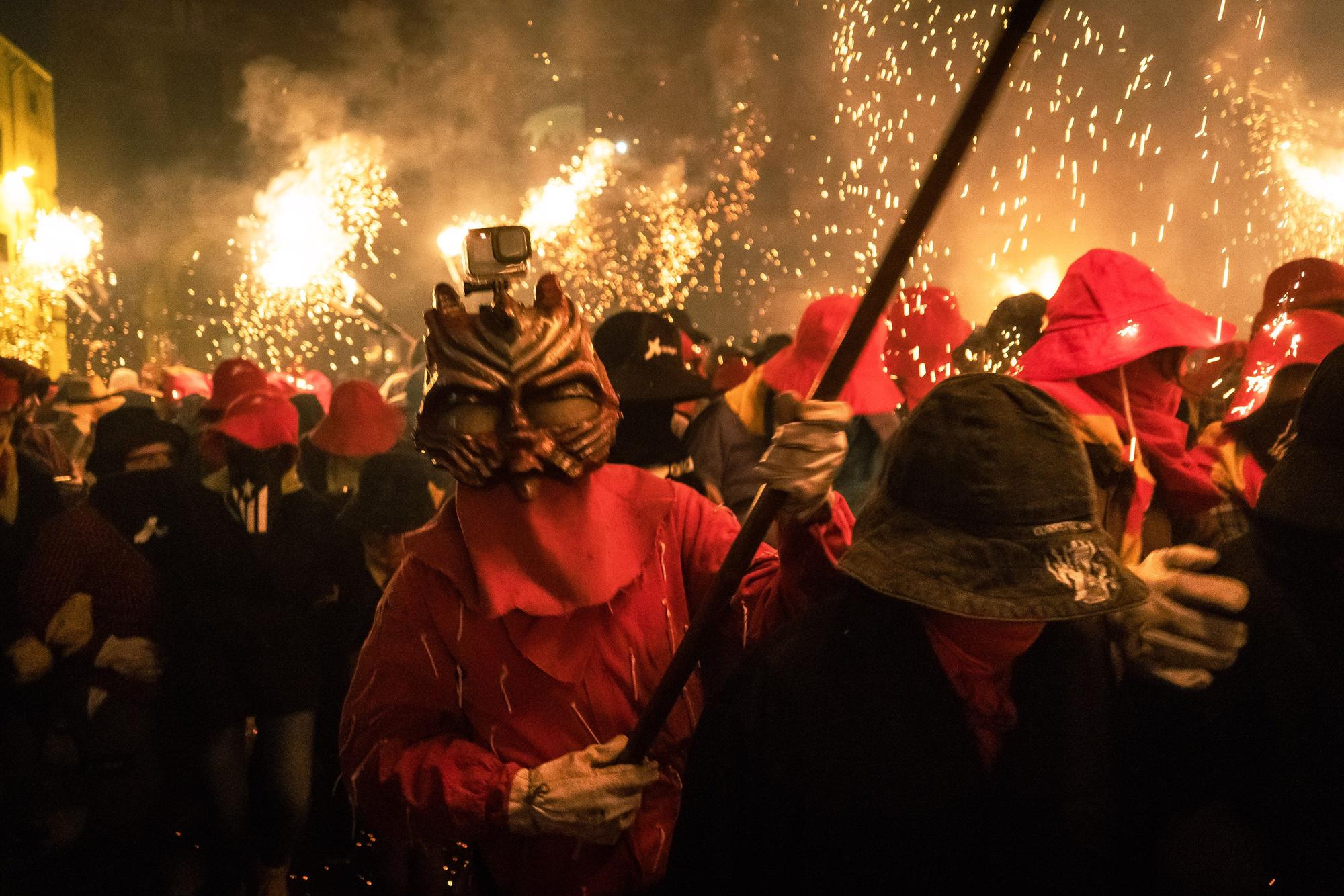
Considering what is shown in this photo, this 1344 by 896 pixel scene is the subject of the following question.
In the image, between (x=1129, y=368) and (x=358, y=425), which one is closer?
(x=1129, y=368)

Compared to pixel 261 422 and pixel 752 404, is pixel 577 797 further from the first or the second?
pixel 261 422

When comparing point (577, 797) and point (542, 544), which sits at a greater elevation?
point (542, 544)

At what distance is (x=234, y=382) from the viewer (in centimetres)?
645

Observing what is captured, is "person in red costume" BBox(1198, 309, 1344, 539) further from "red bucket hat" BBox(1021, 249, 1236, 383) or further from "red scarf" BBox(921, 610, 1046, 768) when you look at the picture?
"red scarf" BBox(921, 610, 1046, 768)

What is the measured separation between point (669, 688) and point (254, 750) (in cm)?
334

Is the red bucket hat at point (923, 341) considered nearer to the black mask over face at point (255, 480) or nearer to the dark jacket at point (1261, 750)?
the black mask over face at point (255, 480)

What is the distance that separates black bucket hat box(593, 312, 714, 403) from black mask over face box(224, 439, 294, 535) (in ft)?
6.28

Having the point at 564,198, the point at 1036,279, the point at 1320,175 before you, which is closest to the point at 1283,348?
the point at 1320,175

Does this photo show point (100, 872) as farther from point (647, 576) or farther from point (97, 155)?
point (97, 155)

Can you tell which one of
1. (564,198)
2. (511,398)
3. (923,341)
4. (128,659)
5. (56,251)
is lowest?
(128,659)

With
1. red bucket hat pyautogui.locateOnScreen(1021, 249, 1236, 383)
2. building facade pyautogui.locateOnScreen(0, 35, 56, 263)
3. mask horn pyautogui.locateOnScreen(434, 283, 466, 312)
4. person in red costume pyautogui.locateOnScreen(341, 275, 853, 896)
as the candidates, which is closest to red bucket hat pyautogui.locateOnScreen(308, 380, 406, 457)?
mask horn pyautogui.locateOnScreen(434, 283, 466, 312)

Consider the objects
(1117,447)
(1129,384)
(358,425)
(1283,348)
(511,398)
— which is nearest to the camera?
(511,398)

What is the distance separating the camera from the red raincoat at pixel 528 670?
233cm

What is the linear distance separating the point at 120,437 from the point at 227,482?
0.62 metres
